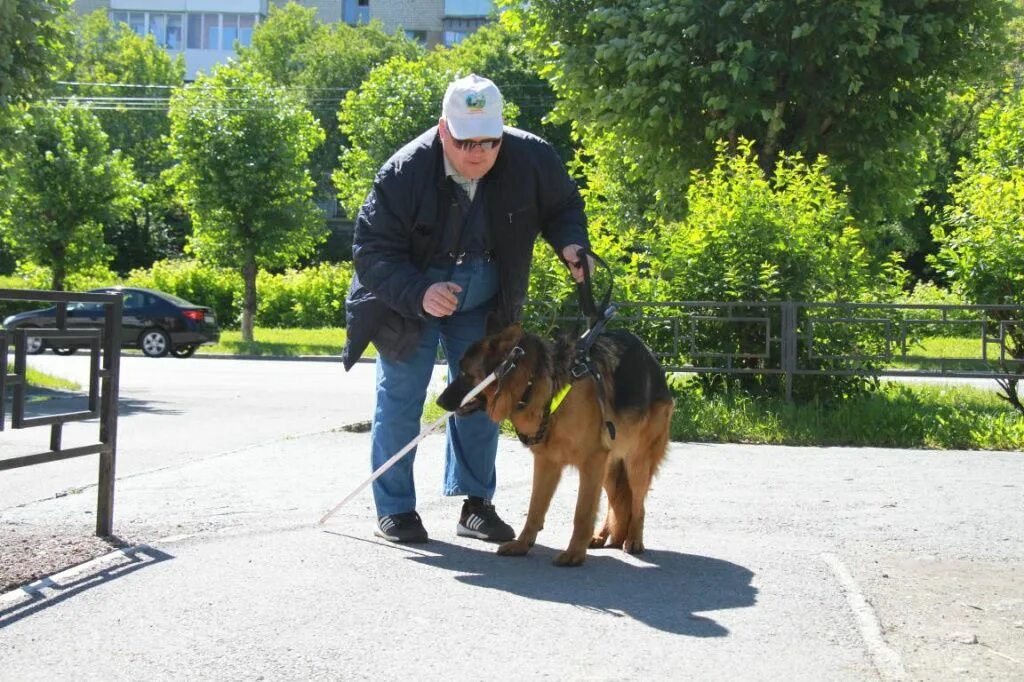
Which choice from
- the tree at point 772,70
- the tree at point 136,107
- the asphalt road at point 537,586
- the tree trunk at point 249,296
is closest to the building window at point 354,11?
the tree at point 136,107

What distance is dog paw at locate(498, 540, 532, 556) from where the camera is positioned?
5.38m

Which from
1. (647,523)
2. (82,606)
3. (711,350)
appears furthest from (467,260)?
(711,350)

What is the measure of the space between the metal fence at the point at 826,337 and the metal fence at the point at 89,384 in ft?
18.9

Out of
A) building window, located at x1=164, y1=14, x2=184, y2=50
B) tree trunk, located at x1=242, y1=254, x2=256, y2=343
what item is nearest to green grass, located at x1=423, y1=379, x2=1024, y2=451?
tree trunk, located at x1=242, y1=254, x2=256, y2=343

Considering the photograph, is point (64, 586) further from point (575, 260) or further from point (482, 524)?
point (575, 260)

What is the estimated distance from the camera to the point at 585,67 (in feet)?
54.9

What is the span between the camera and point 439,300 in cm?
511

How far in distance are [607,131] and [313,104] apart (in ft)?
161

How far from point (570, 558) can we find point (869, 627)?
4.42 ft

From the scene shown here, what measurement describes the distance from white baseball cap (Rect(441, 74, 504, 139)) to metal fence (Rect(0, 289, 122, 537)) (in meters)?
1.70

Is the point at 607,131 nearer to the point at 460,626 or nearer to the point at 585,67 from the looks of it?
the point at 585,67

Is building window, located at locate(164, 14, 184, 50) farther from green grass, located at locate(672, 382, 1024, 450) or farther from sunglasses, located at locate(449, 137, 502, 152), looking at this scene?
sunglasses, located at locate(449, 137, 502, 152)

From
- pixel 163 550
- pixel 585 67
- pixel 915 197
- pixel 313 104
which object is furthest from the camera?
pixel 313 104

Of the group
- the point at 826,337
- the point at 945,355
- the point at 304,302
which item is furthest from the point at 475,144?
the point at 304,302
